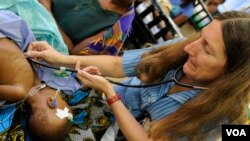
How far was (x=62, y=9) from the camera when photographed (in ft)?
5.81

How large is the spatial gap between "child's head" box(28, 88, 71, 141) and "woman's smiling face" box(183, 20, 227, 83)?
18.4 inches

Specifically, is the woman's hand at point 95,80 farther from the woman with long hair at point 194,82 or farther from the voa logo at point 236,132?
the voa logo at point 236,132

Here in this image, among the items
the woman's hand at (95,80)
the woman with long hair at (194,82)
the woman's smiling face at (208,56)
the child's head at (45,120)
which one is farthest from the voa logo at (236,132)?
the child's head at (45,120)

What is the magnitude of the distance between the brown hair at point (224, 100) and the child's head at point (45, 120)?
31 centimetres

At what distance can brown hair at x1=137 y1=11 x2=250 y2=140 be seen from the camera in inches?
47.7

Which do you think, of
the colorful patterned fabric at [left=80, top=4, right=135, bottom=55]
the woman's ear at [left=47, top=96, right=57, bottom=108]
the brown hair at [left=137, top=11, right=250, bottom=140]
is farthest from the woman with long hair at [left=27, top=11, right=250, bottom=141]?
the colorful patterned fabric at [left=80, top=4, right=135, bottom=55]

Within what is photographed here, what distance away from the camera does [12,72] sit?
1.28 m

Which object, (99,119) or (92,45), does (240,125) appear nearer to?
(99,119)

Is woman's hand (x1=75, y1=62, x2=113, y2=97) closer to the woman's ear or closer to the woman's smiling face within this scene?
the woman's ear

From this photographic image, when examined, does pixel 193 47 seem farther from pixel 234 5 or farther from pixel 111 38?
pixel 234 5

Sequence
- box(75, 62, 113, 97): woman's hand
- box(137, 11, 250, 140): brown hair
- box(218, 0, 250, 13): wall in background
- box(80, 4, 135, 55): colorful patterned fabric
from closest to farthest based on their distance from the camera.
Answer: box(137, 11, 250, 140): brown hair < box(75, 62, 113, 97): woman's hand < box(80, 4, 135, 55): colorful patterned fabric < box(218, 0, 250, 13): wall in background

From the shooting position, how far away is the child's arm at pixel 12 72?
1.26 meters

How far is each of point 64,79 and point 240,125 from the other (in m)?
0.68

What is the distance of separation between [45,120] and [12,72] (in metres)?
0.19
